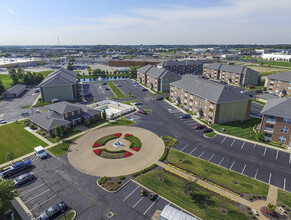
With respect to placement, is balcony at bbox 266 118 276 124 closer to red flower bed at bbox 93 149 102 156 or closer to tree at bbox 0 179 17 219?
red flower bed at bbox 93 149 102 156

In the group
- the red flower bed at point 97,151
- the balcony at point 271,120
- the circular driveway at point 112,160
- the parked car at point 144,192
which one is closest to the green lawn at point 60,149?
the circular driveway at point 112,160

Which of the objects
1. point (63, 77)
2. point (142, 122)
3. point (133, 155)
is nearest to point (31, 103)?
point (63, 77)

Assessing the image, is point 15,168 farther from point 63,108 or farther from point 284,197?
point 284,197

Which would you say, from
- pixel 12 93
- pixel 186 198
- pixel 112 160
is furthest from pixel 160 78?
pixel 186 198

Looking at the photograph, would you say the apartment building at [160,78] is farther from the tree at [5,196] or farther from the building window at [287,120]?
the tree at [5,196]

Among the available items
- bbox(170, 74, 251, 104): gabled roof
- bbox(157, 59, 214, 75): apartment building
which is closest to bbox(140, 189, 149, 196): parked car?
bbox(170, 74, 251, 104): gabled roof
